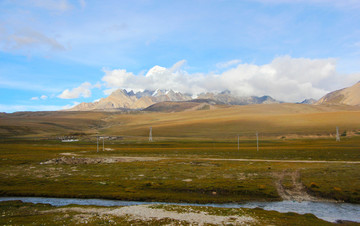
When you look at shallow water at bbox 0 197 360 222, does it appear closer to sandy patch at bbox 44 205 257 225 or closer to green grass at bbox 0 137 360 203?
green grass at bbox 0 137 360 203

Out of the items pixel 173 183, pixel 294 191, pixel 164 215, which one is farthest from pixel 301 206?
pixel 173 183

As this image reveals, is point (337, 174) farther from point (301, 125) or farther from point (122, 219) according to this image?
point (301, 125)

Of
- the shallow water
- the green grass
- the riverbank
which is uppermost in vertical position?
the riverbank

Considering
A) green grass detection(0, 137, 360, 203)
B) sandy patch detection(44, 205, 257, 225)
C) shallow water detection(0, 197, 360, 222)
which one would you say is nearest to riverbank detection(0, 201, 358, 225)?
sandy patch detection(44, 205, 257, 225)

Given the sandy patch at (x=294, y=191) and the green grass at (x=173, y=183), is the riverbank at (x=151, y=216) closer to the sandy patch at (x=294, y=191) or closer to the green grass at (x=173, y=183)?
the green grass at (x=173, y=183)

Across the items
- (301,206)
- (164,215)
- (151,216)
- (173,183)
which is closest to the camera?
(151,216)

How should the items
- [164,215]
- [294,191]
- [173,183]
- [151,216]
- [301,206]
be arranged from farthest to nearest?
[173,183]
[294,191]
[301,206]
[164,215]
[151,216]

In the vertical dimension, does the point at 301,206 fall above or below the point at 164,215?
below

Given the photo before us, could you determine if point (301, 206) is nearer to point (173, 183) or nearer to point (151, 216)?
point (151, 216)

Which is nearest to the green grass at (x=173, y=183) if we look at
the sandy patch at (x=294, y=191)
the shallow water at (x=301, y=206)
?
the sandy patch at (x=294, y=191)

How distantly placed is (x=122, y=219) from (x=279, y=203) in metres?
17.6

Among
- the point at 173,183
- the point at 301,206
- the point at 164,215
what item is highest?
the point at 164,215

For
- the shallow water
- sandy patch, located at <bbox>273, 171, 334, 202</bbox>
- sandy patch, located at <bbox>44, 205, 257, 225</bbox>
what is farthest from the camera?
sandy patch, located at <bbox>273, 171, 334, 202</bbox>

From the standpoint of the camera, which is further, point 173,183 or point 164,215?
point 173,183
